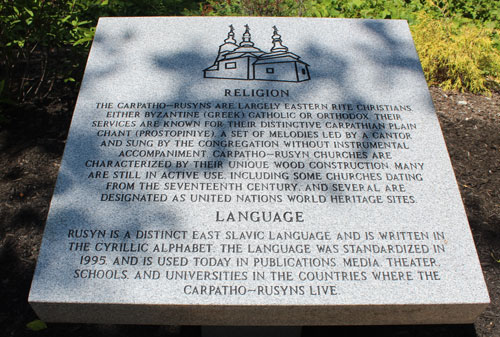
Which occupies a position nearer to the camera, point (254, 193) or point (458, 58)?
point (254, 193)

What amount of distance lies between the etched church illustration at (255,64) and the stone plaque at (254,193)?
0.04ft

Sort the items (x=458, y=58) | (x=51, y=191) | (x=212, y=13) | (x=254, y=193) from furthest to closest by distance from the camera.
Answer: (x=212, y=13) < (x=458, y=58) < (x=51, y=191) < (x=254, y=193)

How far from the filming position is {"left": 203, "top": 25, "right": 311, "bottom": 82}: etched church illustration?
2.80 metres

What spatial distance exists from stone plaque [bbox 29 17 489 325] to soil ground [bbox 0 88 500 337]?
1.16m

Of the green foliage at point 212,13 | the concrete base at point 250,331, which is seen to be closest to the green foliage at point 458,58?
the green foliage at point 212,13

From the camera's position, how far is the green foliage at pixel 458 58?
15.6 ft

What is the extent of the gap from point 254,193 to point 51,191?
232 cm

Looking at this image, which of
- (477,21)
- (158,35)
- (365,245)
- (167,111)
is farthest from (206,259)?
(477,21)

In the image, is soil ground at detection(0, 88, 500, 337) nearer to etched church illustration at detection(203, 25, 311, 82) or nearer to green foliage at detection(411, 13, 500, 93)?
green foliage at detection(411, 13, 500, 93)

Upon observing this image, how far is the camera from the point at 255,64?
9.40 ft

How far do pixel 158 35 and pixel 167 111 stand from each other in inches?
31.0

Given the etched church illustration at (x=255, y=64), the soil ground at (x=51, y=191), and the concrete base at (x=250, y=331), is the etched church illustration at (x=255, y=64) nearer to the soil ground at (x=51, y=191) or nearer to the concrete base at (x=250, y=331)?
the concrete base at (x=250, y=331)

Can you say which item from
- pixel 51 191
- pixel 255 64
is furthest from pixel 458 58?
pixel 51 191

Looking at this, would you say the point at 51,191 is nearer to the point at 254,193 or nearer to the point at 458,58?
the point at 254,193
